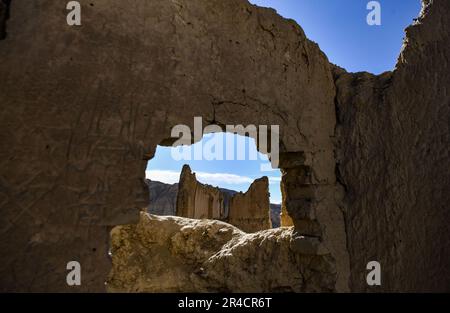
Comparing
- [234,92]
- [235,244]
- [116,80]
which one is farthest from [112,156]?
[235,244]

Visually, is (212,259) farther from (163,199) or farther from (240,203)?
(163,199)

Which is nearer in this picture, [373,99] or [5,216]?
[5,216]

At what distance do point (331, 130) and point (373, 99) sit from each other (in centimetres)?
60

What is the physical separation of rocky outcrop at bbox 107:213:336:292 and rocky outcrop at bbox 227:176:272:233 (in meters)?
8.53

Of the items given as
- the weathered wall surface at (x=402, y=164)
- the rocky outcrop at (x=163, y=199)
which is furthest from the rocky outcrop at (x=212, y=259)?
the rocky outcrop at (x=163, y=199)

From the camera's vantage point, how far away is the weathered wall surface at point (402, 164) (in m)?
3.17

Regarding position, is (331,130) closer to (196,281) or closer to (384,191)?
(384,191)

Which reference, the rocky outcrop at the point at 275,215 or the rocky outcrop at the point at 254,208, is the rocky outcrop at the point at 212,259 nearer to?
the rocky outcrop at the point at 254,208

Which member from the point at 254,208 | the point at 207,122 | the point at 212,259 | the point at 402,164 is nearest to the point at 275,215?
the point at 254,208

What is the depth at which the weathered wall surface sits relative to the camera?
10.4 ft

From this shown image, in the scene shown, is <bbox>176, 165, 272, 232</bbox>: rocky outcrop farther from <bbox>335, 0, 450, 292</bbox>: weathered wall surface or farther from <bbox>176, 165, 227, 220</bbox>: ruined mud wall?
<bbox>335, 0, 450, 292</bbox>: weathered wall surface

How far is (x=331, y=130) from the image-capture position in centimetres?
335

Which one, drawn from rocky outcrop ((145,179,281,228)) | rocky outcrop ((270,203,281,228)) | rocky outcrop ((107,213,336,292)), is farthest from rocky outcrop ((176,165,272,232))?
rocky outcrop ((270,203,281,228))

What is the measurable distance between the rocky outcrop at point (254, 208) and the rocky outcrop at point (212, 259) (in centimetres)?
853
